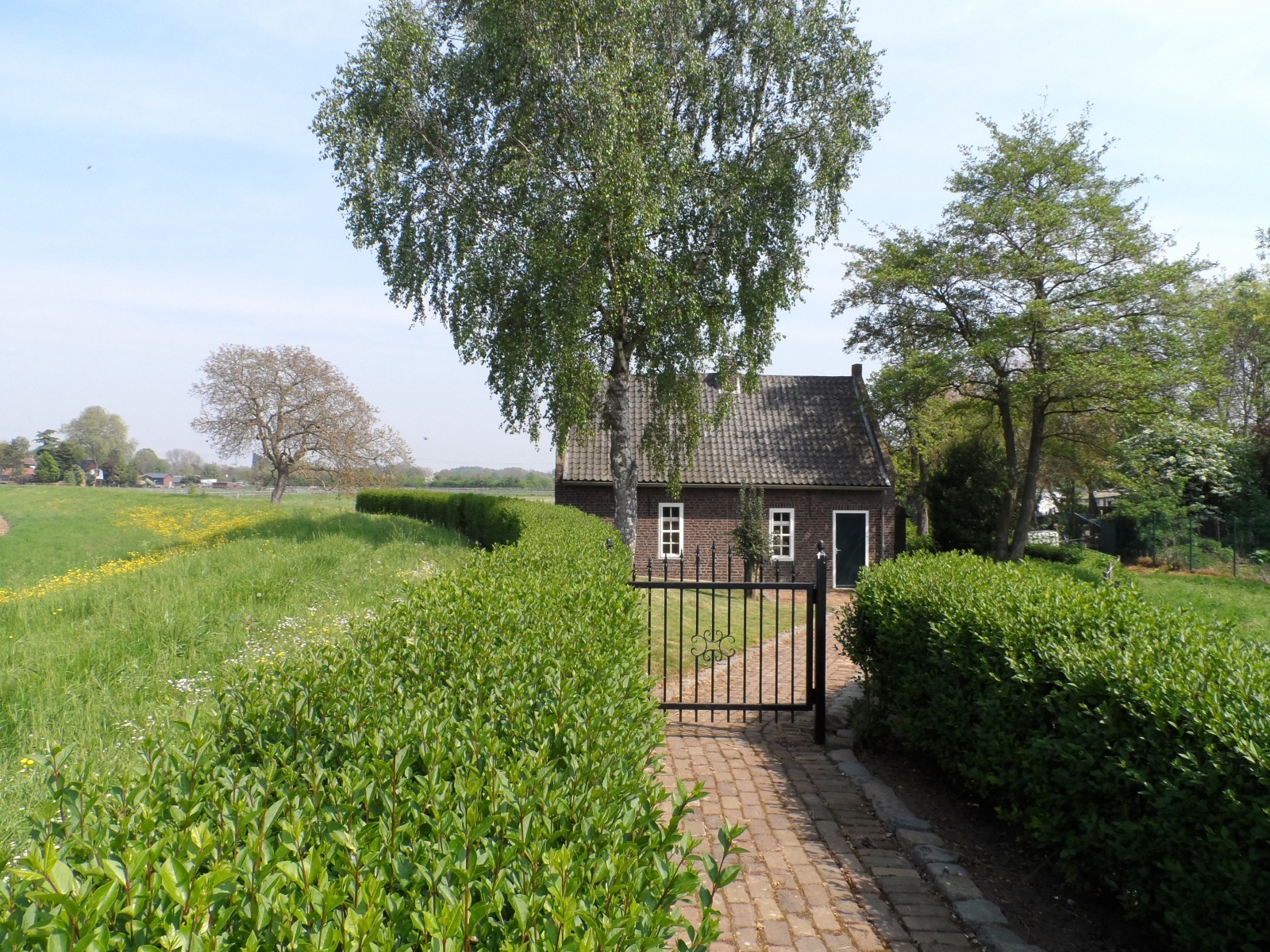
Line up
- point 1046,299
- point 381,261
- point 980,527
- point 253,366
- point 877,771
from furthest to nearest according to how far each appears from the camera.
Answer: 1. point 253,366
2. point 980,527
3. point 1046,299
4. point 381,261
5. point 877,771

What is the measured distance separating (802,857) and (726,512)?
1742 centimetres

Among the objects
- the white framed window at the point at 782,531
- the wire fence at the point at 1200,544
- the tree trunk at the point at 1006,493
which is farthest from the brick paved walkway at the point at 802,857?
the tree trunk at the point at 1006,493

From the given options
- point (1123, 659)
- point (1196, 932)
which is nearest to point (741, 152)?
point (1123, 659)

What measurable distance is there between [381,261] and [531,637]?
14.5m

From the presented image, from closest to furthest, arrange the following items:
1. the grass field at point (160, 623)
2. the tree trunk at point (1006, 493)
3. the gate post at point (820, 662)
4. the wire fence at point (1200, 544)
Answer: the grass field at point (160, 623) → the gate post at point (820, 662) → the wire fence at point (1200, 544) → the tree trunk at point (1006, 493)

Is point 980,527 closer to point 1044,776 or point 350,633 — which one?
Answer: point 1044,776

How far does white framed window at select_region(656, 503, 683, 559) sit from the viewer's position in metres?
22.0

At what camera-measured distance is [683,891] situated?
5.18 ft

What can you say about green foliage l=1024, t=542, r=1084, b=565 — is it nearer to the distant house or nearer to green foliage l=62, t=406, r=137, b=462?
the distant house

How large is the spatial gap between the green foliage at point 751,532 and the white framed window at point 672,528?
11.0 ft

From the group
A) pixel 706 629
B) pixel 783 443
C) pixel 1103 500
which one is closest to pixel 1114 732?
pixel 706 629

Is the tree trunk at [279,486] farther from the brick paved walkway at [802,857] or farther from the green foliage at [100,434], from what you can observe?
the green foliage at [100,434]

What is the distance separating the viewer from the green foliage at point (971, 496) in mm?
25016

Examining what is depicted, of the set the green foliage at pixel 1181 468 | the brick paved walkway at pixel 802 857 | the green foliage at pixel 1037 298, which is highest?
the green foliage at pixel 1037 298
